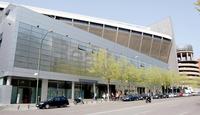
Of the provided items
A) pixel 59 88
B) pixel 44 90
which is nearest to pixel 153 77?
pixel 59 88

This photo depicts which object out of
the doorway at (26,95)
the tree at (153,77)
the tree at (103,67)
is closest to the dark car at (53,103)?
the doorway at (26,95)

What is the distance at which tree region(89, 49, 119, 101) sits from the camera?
56375mm

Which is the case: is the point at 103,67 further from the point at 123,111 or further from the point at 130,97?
the point at 123,111

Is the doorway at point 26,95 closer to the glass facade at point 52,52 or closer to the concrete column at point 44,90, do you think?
the concrete column at point 44,90

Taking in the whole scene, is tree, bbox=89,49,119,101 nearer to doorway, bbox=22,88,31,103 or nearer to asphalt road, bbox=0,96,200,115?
doorway, bbox=22,88,31,103

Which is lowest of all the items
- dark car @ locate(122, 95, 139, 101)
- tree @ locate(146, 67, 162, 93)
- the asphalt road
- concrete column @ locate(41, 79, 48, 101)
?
the asphalt road

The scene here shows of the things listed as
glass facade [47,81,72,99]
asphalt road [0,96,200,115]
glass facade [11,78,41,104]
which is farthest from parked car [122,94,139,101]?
asphalt road [0,96,200,115]

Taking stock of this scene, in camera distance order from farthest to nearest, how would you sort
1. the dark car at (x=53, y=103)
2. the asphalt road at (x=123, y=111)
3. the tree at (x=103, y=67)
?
1. the tree at (x=103, y=67)
2. the dark car at (x=53, y=103)
3. the asphalt road at (x=123, y=111)

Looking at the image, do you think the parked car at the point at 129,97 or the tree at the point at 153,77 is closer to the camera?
the parked car at the point at 129,97

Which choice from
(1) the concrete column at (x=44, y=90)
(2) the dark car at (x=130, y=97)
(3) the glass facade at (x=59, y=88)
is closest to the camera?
(1) the concrete column at (x=44, y=90)

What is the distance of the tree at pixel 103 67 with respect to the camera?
5638 centimetres

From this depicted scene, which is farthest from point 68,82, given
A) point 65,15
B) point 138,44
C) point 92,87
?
point 138,44

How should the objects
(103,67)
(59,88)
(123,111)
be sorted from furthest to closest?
(103,67), (59,88), (123,111)

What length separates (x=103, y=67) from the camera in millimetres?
56625
